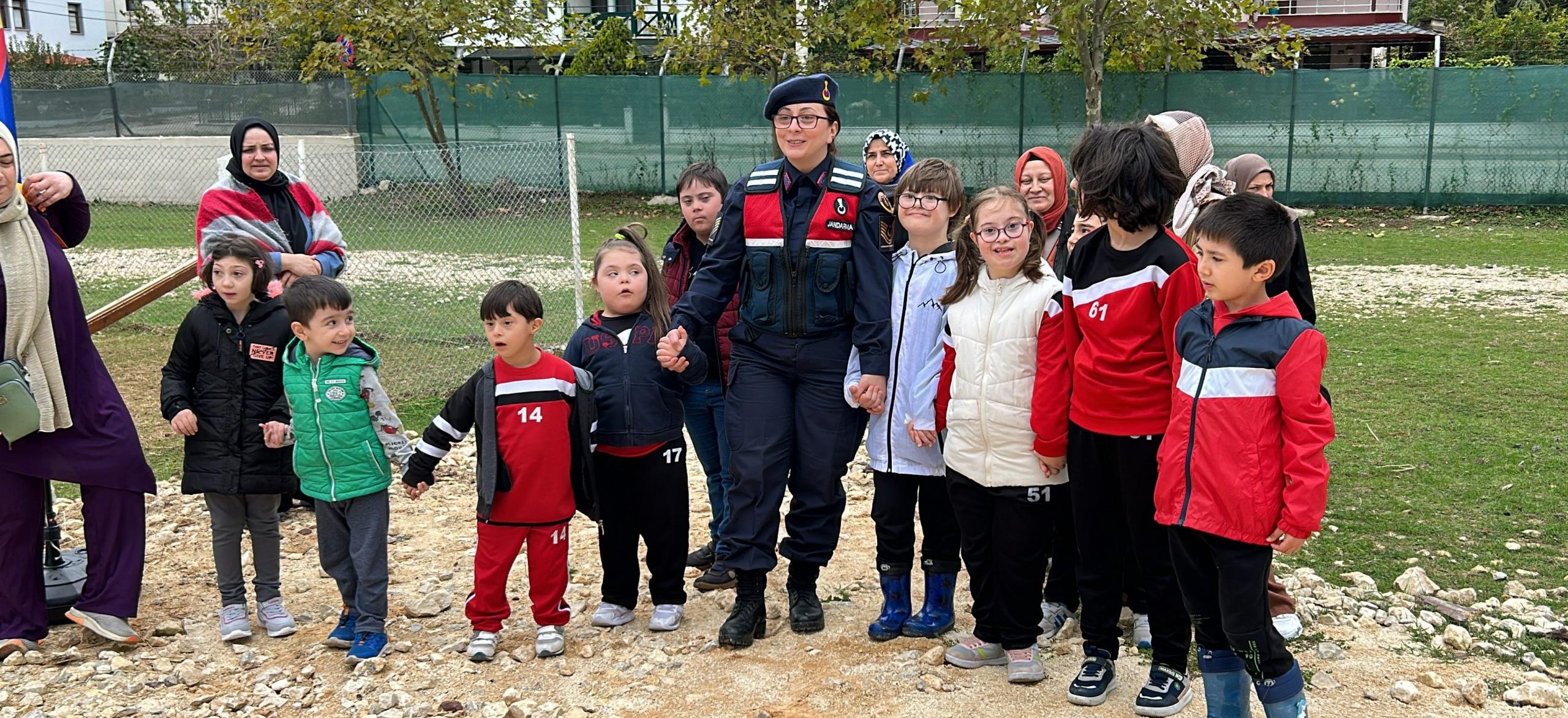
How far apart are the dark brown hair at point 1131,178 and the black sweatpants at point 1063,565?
1.06 metres

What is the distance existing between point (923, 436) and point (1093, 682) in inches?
36.0

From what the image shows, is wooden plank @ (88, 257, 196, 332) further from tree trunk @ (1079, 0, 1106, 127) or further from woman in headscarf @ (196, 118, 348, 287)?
tree trunk @ (1079, 0, 1106, 127)

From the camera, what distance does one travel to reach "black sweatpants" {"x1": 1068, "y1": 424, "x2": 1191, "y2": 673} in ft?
11.7

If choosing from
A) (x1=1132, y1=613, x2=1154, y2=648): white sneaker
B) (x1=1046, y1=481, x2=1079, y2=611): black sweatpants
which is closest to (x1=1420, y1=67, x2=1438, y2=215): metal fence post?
(x1=1046, y1=481, x2=1079, y2=611): black sweatpants

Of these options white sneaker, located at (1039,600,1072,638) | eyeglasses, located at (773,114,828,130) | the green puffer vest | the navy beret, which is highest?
the navy beret

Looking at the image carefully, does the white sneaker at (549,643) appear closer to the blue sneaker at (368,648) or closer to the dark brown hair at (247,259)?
the blue sneaker at (368,648)

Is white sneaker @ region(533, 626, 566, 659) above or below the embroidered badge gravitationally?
below

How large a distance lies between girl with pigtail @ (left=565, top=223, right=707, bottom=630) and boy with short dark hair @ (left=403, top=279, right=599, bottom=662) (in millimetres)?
128

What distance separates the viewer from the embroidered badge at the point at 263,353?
4.32 m

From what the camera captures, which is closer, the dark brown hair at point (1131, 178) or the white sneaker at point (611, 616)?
the dark brown hair at point (1131, 178)

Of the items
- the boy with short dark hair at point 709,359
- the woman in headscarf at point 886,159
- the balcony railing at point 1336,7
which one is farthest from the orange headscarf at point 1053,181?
the balcony railing at point 1336,7

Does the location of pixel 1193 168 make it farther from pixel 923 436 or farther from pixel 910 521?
pixel 910 521

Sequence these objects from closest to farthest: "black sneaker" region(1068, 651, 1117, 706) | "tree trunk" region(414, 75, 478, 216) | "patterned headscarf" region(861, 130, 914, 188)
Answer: "black sneaker" region(1068, 651, 1117, 706)
"patterned headscarf" region(861, 130, 914, 188)
"tree trunk" region(414, 75, 478, 216)

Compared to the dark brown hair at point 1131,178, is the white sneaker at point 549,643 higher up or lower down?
lower down
